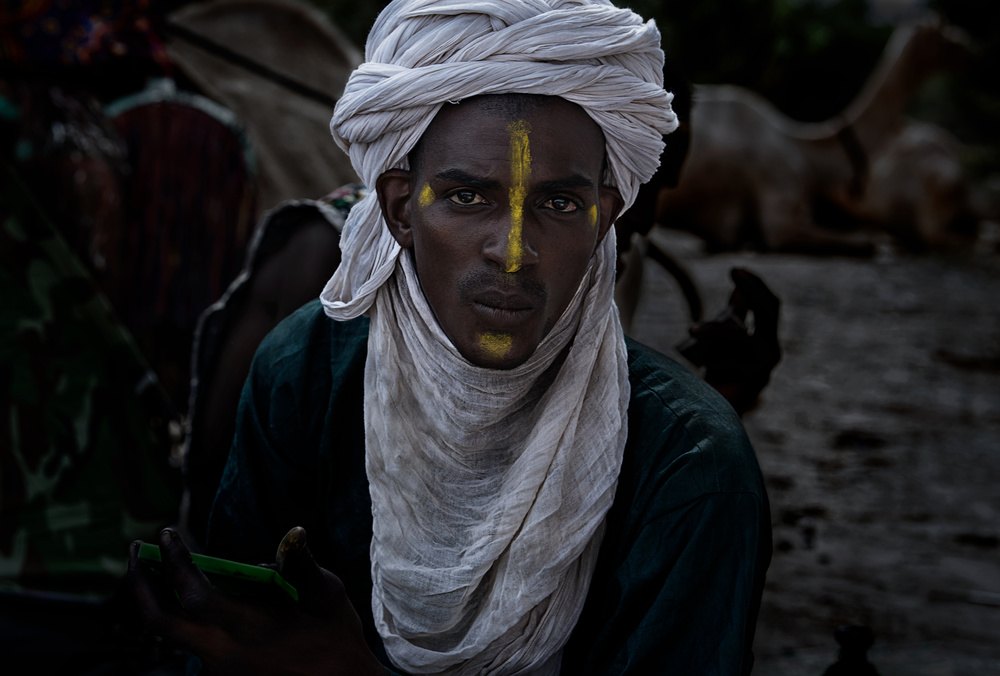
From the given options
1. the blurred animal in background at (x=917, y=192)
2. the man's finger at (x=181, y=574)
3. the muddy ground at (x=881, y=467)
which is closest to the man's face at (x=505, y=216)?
the man's finger at (x=181, y=574)

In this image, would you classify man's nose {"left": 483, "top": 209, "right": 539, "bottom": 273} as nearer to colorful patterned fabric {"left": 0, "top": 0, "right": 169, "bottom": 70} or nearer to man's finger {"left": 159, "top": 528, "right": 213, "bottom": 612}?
man's finger {"left": 159, "top": 528, "right": 213, "bottom": 612}

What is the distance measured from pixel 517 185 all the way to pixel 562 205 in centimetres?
9

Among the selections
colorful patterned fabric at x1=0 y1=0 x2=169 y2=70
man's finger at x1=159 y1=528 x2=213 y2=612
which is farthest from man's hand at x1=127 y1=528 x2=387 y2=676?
colorful patterned fabric at x1=0 y1=0 x2=169 y2=70

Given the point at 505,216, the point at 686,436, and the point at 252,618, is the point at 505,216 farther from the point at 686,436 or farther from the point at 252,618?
the point at 252,618

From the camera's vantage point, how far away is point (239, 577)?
127 centimetres

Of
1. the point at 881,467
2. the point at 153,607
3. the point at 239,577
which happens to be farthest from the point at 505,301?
the point at 881,467

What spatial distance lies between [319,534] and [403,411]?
34 cm

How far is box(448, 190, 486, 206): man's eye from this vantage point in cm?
142

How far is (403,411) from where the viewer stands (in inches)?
60.7

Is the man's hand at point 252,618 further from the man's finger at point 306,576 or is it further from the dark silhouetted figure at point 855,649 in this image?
the dark silhouetted figure at point 855,649

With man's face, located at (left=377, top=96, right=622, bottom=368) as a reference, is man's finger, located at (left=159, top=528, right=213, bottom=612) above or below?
below

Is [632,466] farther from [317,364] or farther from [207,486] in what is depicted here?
[207,486]

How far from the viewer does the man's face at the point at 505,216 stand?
1389 mm

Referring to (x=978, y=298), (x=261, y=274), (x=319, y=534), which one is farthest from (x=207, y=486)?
(x=978, y=298)
